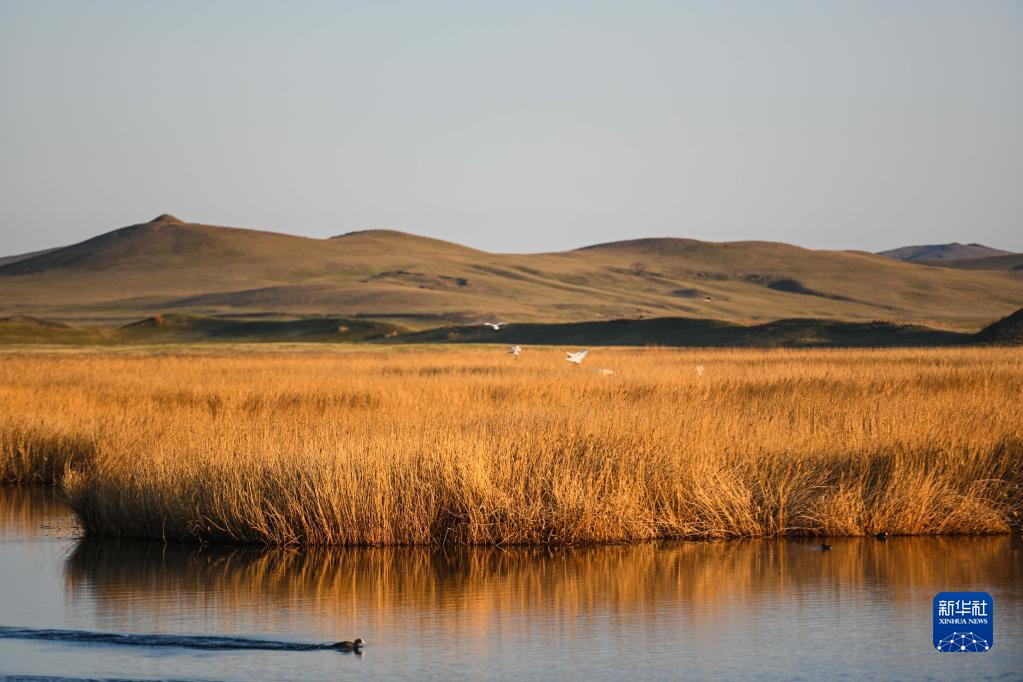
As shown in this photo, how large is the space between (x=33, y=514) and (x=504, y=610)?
328 inches

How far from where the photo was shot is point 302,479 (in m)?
14.0

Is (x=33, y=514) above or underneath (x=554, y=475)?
underneath

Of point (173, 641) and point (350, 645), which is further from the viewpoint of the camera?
point (173, 641)

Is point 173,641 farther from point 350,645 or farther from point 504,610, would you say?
point 504,610

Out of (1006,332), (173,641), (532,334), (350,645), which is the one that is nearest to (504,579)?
(350,645)

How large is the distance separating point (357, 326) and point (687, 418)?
7741cm

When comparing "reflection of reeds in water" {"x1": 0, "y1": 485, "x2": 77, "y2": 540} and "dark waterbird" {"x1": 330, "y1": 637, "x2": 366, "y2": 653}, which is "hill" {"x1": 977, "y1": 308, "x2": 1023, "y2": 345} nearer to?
"reflection of reeds in water" {"x1": 0, "y1": 485, "x2": 77, "y2": 540}

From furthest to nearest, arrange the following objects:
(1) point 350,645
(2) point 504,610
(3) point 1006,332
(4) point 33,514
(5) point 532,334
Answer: (5) point 532,334 → (3) point 1006,332 → (4) point 33,514 → (2) point 504,610 → (1) point 350,645

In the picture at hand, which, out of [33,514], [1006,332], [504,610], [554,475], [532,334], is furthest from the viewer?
[532,334]

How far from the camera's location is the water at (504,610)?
956 cm

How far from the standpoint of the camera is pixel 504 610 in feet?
37.3

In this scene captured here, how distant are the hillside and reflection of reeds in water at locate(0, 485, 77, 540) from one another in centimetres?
10552

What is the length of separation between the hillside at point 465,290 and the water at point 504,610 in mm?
111335

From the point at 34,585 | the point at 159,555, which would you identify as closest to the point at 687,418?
the point at 159,555
